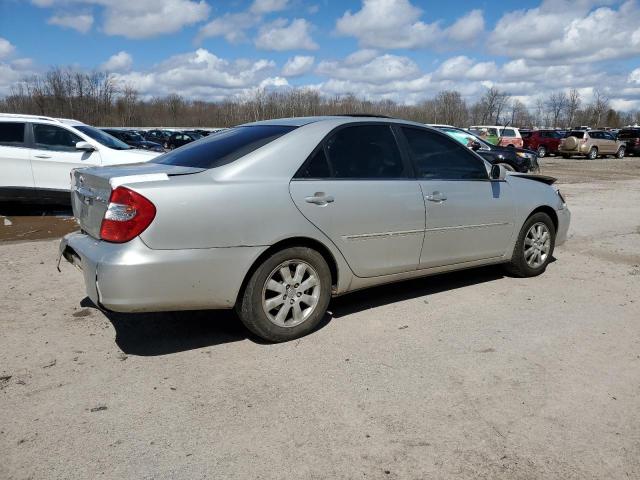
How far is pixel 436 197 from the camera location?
4645 millimetres

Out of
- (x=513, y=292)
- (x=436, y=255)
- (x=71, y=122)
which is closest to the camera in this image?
(x=436, y=255)

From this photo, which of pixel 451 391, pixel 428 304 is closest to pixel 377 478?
pixel 451 391

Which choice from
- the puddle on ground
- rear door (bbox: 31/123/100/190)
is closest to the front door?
the puddle on ground

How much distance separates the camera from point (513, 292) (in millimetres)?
5246

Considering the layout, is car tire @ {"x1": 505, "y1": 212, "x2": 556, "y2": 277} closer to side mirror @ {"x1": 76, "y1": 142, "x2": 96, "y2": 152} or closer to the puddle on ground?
the puddle on ground

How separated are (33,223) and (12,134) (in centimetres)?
162

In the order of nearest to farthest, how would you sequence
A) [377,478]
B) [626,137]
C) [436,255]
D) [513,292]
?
[377,478]
[436,255]
[513,292]
[626,137]

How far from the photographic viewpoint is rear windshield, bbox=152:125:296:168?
12.9ft

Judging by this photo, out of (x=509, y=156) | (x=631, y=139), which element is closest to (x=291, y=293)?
(x=509, y=156)

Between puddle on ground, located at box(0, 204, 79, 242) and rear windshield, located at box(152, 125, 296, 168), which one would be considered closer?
rear windshield, located at box(152, 125, 296, 168)

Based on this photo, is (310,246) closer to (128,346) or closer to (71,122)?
(128,346)

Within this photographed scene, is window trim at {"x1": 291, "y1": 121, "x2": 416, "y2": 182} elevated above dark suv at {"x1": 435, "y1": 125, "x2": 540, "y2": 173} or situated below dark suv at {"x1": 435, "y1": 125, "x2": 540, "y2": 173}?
above

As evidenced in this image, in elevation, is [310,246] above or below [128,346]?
above

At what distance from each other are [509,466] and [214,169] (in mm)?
2535
